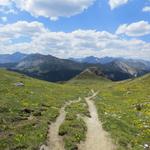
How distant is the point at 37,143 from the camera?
1040 inches

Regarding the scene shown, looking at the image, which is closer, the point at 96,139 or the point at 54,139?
the point at 54,139

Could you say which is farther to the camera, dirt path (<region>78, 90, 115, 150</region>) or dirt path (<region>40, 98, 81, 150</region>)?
dirt path (<region>78, 90, 115, 150</region>)

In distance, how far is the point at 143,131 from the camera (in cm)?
3422

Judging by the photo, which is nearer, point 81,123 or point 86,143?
point 86,143

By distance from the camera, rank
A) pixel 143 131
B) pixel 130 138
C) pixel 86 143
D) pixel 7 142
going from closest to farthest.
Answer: pixel 7 142, pixel 86 143, pixel 130 138, pixel 143 131

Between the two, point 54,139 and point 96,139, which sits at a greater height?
point 54,139

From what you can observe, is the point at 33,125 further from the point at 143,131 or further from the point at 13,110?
the point at 143,131

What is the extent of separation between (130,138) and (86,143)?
5.26m

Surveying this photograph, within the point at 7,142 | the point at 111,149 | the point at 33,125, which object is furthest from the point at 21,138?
the point at 111,149

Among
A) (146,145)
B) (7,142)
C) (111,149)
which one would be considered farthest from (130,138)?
(7,142)

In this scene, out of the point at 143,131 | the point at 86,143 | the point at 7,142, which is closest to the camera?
the point at 7,142

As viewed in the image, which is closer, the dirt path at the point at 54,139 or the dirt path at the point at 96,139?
the dirt path at the point at 54,139

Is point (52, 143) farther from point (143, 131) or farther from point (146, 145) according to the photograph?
point (143, 131)

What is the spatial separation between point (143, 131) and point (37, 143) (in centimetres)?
1329
